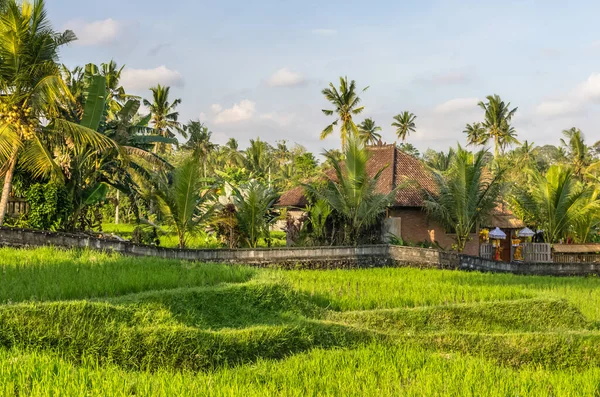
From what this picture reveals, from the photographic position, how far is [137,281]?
899cm

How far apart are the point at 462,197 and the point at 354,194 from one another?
2.98m

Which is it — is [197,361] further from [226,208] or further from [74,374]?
[226,208]

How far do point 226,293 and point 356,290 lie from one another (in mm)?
2717

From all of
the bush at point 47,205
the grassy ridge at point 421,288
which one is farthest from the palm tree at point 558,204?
the bush at point 47,205

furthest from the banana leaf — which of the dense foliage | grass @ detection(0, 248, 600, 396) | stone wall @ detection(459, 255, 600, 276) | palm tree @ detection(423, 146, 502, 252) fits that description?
stone wall @ detection(459, 255, 600, 276)

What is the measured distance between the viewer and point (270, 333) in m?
7.29

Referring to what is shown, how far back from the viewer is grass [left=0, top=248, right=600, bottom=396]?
5336 mm

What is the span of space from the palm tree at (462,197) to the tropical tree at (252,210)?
441cm

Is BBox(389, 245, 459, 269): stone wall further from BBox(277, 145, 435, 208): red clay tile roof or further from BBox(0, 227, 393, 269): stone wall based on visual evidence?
BBox(277, 145, 435, 208): red clay tile roof

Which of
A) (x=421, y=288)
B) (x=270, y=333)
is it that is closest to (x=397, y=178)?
(x=421, y=288)

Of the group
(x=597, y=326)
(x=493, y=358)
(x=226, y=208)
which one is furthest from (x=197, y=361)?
(x=226, y=208)

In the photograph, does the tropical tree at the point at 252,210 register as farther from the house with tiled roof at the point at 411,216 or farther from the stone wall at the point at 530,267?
the stone wall at the point at 530,267

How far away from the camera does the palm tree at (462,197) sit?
1602 cm

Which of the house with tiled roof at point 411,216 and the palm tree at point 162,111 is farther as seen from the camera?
the palm tree at point 162,111
